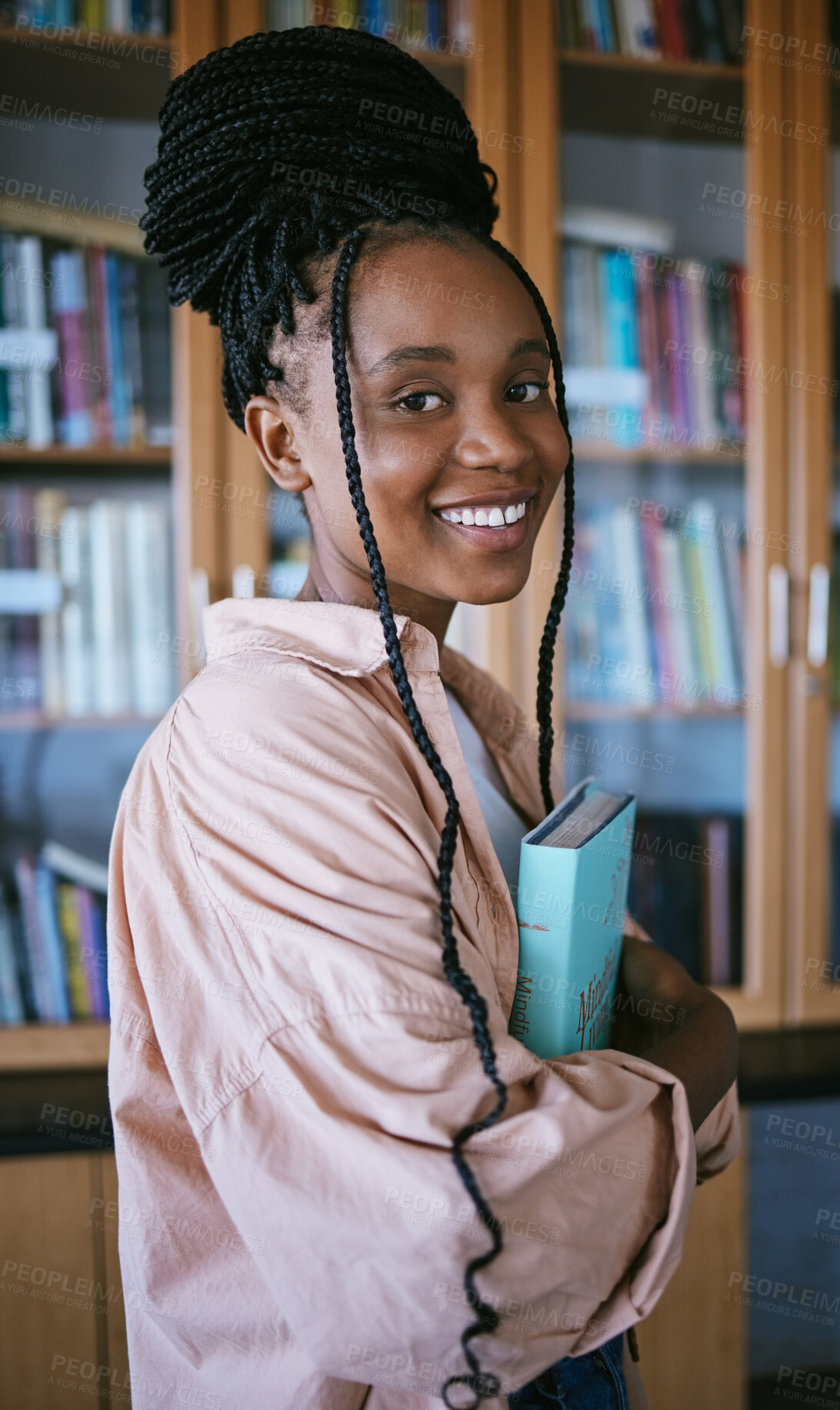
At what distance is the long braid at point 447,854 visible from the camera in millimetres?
509

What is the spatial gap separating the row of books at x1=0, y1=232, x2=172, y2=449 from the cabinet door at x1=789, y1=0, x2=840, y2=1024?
3.37ft

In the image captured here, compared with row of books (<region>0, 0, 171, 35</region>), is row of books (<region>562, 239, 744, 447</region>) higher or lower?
lower

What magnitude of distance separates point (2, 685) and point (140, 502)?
0.36m

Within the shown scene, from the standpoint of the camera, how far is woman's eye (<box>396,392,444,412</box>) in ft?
2.20

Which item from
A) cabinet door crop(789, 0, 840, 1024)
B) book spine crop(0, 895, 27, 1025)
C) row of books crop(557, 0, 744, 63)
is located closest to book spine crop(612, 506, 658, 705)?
cabinet door crop(789, 0, 840, 1024)

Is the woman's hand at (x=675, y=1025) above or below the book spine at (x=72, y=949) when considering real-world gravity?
above

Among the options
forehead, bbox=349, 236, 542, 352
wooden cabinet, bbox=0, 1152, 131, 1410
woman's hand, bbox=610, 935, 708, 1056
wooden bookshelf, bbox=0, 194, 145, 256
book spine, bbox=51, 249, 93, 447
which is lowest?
wooden cabinet, bbox=0, 1152, 131, 1410

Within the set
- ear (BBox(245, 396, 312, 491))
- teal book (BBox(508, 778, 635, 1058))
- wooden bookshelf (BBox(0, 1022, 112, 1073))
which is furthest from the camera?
wooden bookshelf (BBox(0, 1022, 112, 1073))

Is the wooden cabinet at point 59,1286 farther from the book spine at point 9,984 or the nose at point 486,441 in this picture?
the nose at point 486,441

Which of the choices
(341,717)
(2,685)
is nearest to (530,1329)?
(341,717)

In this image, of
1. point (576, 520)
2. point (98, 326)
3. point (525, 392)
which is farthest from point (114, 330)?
point (525, 392)

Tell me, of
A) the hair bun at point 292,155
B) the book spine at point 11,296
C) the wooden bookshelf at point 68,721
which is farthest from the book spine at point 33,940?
the hair bun at point 292,155

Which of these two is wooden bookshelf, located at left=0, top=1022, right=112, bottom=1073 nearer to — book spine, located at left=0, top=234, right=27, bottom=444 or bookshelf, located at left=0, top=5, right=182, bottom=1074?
bookshelf, located at left=0, top=5, right=182, bottom=1074

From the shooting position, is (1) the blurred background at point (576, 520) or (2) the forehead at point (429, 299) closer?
(2) the forehead at point (429, 299)
